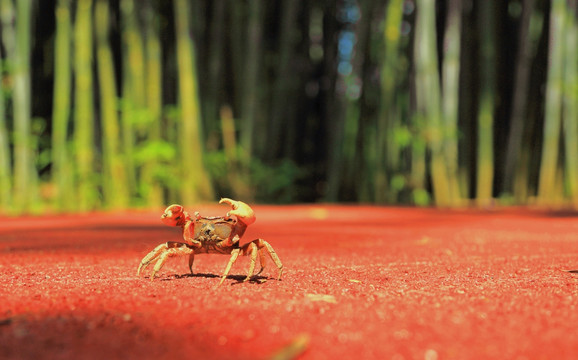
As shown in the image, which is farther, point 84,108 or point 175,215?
point 84,108

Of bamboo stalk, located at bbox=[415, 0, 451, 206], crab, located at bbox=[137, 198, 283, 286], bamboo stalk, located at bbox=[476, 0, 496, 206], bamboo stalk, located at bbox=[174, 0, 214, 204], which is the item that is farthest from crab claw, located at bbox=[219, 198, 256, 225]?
bamboo stalk, located at bbox=[476, 0, 496, 206]

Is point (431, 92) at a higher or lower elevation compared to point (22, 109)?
higher

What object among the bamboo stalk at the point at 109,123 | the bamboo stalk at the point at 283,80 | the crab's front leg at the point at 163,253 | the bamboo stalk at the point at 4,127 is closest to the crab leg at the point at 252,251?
the crab's front leg at the point at 163,253

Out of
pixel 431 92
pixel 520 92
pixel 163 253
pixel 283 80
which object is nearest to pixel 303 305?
pixel 163 253

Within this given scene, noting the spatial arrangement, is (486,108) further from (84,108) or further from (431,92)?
(84,108)

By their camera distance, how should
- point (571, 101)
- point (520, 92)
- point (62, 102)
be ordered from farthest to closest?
point (520, 92), point (62, 102), point (571, 101)

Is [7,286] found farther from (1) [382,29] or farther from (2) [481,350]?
(1) [382,29]

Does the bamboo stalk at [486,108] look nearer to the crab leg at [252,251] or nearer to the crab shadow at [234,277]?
the crab shadow at [234,277]
